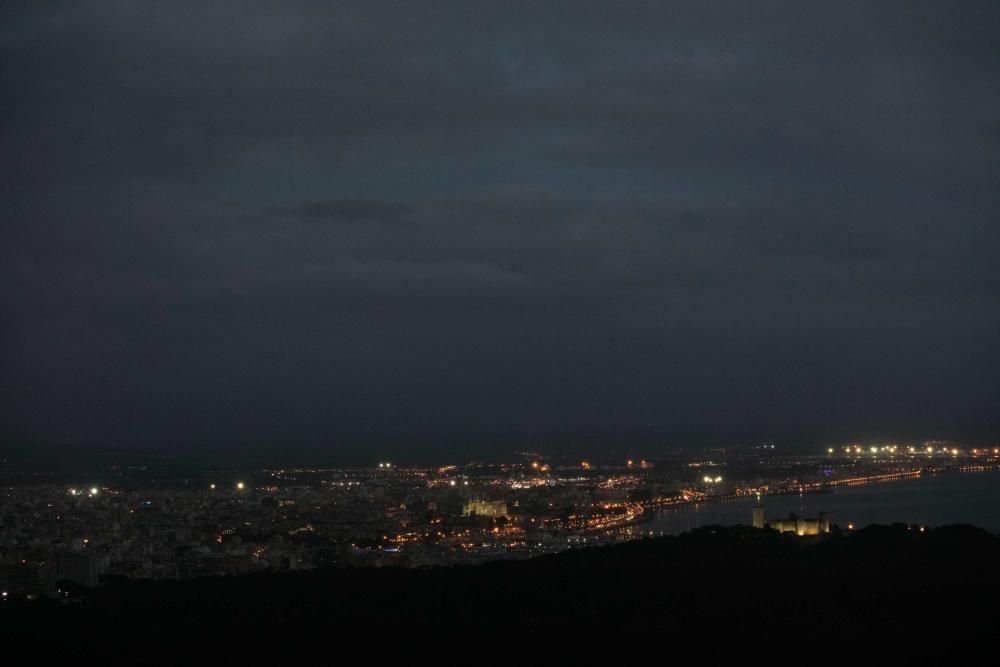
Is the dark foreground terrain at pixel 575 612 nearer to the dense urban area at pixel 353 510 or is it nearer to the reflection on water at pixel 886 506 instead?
the dense urban area at pixel 353 510

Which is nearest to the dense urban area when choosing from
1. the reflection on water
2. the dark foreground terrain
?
the reflection on water

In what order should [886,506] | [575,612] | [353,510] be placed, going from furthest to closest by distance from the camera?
[886,506]
[353,510]
[575,612]

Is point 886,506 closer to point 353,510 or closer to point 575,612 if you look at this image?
point 353,510

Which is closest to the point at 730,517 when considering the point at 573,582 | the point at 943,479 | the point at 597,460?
the point at 943,479

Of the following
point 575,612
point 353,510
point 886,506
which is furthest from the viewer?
point 886,506

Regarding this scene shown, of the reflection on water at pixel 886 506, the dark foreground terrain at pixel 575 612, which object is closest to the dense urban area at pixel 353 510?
the reflection on water at pixel 886 506

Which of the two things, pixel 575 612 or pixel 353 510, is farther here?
pixel 353 510

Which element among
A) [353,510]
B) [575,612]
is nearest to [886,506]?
[353,510]
